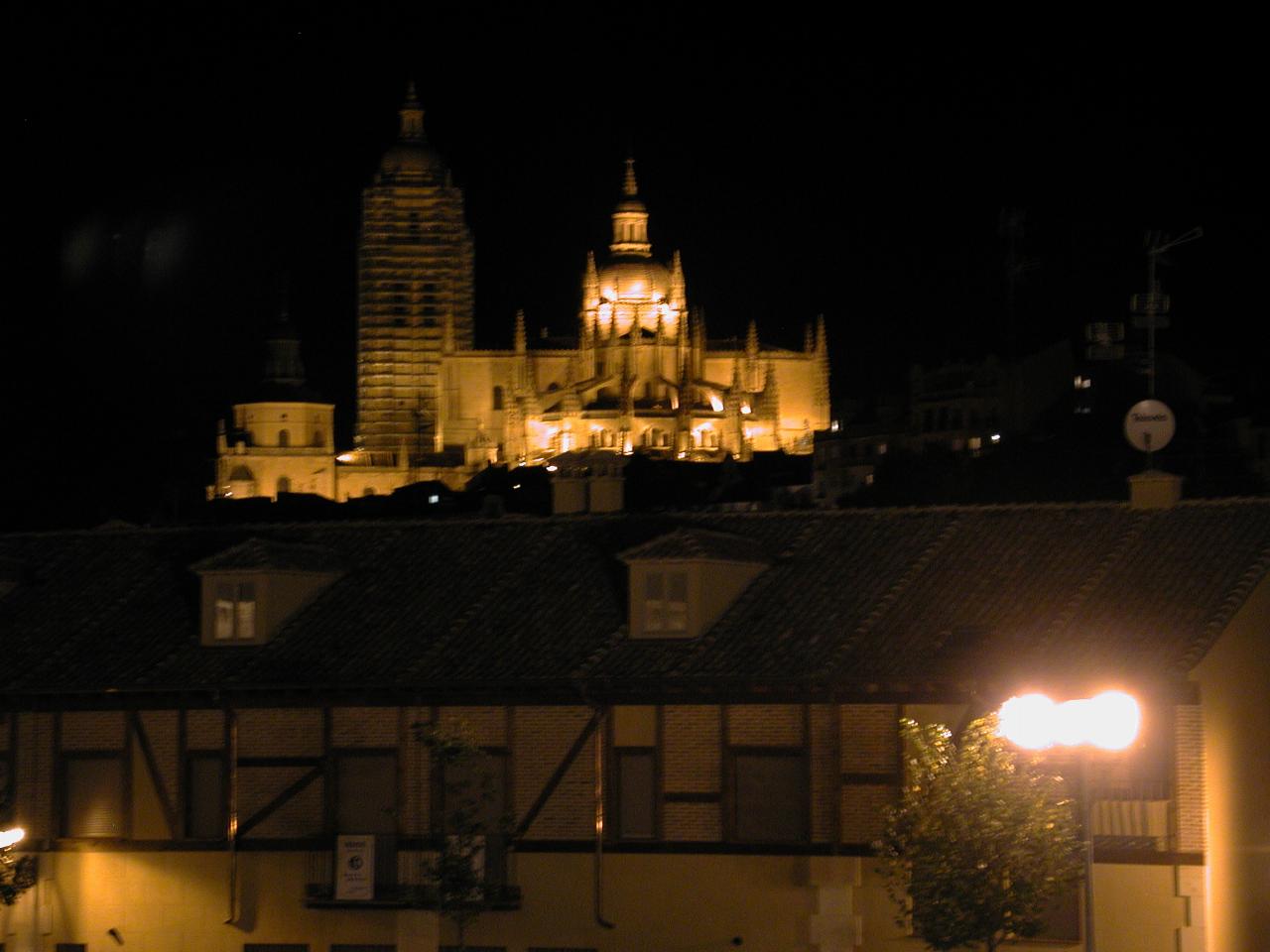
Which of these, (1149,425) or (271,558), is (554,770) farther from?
(1149,425)

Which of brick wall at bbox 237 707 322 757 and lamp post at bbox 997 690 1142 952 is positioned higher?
brick wall at bbox 237 707 322 757

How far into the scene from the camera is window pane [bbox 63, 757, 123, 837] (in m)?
44.3

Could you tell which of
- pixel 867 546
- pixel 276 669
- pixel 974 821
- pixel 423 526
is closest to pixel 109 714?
pixel 276 669

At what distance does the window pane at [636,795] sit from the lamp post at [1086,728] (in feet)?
28.1

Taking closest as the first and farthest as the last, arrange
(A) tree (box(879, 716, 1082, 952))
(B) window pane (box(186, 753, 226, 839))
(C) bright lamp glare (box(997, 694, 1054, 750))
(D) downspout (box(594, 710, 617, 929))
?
(C) bright lamp glare (box(997, 694, 1054, 750)), (A) tree (box(879, 716, 1082, 952)), (D) downspout (box(594, 710, 617, 929)), (B) window pane (box(186, 753, 226, 839))

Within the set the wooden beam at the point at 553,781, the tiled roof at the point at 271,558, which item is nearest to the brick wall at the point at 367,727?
the wooden beam at the point at 553,781

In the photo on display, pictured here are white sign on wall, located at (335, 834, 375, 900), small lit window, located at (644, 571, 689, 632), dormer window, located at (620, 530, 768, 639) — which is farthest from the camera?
small lit window, located at (644, 571, 689, 632)

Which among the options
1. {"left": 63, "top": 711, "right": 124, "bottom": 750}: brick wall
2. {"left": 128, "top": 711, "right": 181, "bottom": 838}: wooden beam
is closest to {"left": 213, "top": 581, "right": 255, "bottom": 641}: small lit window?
{"left": 128, "top": 711, "right": 181, "bottom": 838}: wooden beam

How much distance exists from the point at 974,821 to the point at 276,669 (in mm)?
11322

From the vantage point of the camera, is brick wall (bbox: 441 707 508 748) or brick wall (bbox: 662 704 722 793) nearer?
brick wall (bbox: 662 704 722 793)

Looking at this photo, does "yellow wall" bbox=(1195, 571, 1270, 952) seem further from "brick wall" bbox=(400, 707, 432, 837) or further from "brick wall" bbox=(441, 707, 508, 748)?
"brick wall" bbox=(400, 707, 432, 837)

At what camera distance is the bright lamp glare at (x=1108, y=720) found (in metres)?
32.3

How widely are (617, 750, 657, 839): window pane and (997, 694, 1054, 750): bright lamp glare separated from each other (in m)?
6.69

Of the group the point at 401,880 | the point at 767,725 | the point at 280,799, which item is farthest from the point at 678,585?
the point at 280,799
